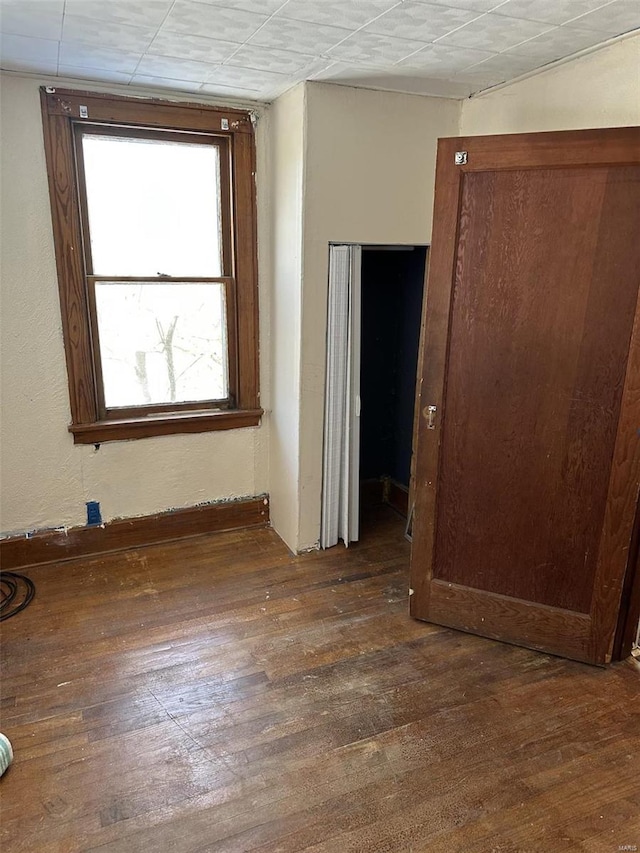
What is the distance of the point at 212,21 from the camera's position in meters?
1.96

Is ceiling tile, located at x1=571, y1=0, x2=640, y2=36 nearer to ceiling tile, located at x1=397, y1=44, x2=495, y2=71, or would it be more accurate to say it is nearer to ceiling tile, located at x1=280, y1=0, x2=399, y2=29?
ceiling tile, located at x1=397, y1=44, x2=495, y2=71

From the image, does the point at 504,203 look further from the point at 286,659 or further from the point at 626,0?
the point at 286,659

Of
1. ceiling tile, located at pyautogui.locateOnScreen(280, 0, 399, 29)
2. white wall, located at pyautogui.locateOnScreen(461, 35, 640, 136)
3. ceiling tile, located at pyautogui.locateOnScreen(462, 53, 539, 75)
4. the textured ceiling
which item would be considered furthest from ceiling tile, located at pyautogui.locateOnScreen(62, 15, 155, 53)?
white wall, located at pyautogui.locateOnScreen(461, 35, 640, 136)

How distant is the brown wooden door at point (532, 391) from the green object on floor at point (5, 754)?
1647mm

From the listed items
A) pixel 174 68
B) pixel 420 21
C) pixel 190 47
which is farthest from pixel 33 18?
pixel 420 21

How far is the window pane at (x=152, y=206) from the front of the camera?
2.86m

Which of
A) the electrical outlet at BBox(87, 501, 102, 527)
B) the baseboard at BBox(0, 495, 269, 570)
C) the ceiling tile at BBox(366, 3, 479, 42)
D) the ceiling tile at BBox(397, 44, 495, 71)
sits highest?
the ceiling tile at BBox(397, 44, 495, 71)

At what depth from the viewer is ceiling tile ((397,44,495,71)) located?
224 centimetres

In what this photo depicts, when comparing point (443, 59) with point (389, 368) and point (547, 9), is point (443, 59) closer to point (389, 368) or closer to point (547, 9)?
point (547, 9)

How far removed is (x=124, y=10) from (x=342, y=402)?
74.5 inches

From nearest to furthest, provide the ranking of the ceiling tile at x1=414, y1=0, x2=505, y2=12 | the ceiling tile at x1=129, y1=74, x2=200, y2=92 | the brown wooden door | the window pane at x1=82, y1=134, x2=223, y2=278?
the ceiling tile at x1=414, y1=0, x2=505, y2=12
the brown wooden door
the ceiling tile at x1=129, y1=74, x2=200, y2=92
the window pane at x1=82, y1=134, x2=223, y2=278

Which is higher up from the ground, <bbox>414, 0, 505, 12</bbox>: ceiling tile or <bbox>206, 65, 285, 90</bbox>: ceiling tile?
<bbox>206, 65, 285, 90</bbox>: ceiling tile

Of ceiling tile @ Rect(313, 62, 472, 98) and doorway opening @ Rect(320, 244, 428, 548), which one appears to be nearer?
ceiling tile @ Rect(313, 62, 472, 98)

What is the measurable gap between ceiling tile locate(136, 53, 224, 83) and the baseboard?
2.19 metres
